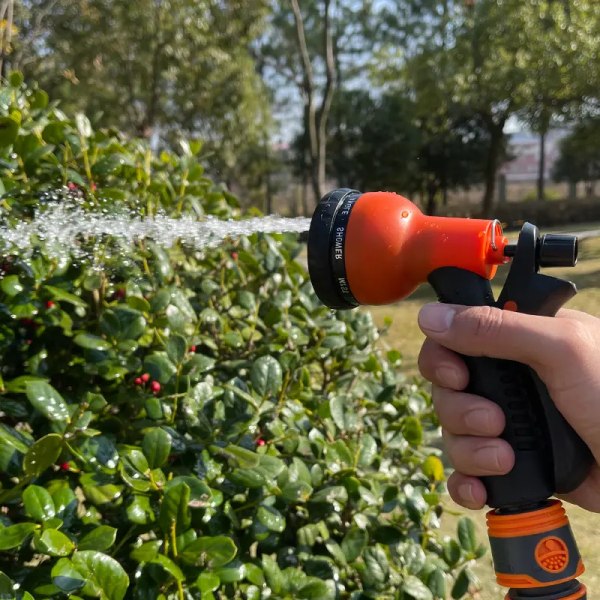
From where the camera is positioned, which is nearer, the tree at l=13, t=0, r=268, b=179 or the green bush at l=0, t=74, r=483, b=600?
the green bush at l=0, t=74, r=483, b=600

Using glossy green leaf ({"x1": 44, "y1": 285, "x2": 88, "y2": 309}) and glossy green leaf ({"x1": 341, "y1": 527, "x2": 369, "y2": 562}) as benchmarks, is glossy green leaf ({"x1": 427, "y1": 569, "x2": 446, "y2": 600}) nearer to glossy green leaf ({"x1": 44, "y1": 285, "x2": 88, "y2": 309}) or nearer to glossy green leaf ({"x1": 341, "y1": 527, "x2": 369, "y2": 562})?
glossy green leaf ({"x1": 341, "y1": 527, "x2": 369, "y2": 562})

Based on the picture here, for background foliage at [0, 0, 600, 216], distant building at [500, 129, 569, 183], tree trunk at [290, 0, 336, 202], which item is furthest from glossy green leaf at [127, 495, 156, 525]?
distant building at [500, 129, 569, 183]

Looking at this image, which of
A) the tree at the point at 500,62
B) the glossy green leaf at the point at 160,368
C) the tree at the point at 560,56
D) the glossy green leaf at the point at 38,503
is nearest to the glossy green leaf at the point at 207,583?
the glossy green leaf at the point at 38,503

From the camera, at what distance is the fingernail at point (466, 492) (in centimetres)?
108

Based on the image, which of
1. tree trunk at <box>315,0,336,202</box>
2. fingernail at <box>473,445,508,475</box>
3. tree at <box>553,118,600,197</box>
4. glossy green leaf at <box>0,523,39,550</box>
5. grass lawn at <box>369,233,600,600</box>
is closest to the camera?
glossy green leaf at <box>0,523,39,550</box>

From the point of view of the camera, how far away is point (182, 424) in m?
1.33

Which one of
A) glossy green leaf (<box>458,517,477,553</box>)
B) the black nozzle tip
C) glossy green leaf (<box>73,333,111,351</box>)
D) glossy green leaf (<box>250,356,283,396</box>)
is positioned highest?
the black nozzle tip

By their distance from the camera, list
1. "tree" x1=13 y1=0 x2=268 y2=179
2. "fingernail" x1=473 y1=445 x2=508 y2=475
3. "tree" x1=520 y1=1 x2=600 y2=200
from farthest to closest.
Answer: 1. "tree" x1=13 y1=0 x2=268 y2=179
2. "tree" x1=520 y1=1 x2=600 y2=200
3. "fingernail" x1=473 y1=445 x2=508 y2=475

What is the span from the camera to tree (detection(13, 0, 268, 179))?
12938mm

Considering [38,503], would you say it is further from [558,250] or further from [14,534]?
[558,250]

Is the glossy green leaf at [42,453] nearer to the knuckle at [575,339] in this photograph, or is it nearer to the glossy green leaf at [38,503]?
the glossy green leaf at [38,503]

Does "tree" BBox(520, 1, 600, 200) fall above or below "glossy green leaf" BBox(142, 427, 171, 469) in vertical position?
above

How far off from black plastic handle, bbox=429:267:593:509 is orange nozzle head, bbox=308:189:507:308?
0.03m

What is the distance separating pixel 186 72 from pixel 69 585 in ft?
49.2
